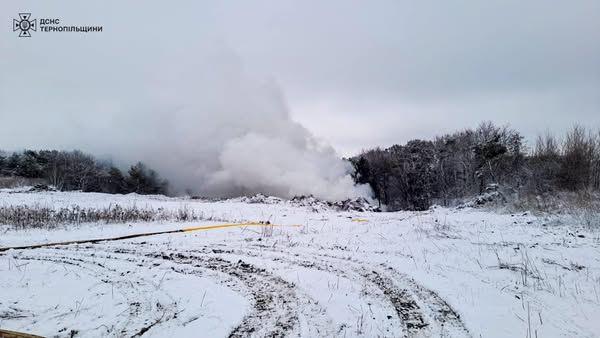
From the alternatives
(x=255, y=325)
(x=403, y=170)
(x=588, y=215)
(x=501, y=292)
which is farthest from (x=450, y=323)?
(x=403, y=170)

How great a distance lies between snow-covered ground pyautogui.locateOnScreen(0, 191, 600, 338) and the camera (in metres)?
2.73

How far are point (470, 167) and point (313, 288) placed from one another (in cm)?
3056

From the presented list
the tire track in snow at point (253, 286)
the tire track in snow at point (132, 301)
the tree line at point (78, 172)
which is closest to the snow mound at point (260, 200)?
the tree line at point (78, 172)

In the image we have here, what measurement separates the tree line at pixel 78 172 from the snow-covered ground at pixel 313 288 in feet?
64.1

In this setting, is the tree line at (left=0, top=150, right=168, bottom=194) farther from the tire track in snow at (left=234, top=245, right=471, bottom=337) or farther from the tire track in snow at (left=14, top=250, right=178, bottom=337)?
the tire track in snow at (left=234, top=245, right=471, bottom=337)

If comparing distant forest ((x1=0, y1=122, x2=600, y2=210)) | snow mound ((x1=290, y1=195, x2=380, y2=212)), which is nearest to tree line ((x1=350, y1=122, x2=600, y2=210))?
distant forest ((x1=0, y1=122, x2=600, y2=210))

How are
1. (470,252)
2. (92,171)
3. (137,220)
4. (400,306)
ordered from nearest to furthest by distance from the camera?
1. (400,306)
2. (470,252)
3. (137,220)
4. (92,171)

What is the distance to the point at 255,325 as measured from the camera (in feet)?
9.07

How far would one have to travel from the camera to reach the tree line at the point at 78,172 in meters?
25.1

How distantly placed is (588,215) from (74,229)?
1501 cm

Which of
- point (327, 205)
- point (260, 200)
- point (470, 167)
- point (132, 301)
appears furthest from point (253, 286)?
point (470, 167)

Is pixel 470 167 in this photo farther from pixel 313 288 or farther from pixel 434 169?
pixel 313 288

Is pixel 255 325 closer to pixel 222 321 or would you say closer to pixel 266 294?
pixel 222 321

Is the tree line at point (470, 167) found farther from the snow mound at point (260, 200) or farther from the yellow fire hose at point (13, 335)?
the yellow fire hose at point (13, 335)
